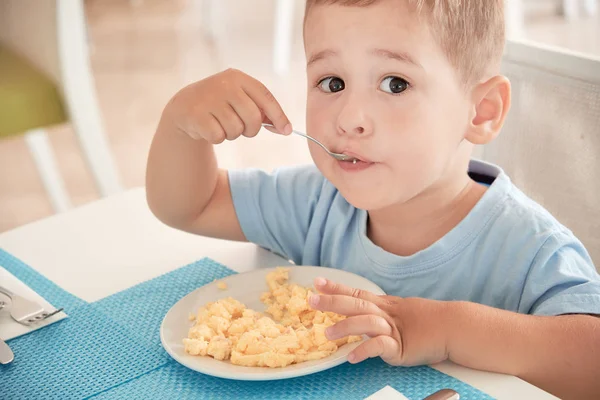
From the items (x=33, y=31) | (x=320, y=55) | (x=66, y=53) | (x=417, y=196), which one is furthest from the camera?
(x=33, y=31)

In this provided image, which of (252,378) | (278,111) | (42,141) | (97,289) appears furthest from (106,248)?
(42,141)

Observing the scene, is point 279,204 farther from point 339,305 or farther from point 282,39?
point 282,39

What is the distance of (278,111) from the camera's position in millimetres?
1005

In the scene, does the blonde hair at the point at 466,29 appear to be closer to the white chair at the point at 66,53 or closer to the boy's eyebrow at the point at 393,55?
the boy's eyebrow at the point at 393,55

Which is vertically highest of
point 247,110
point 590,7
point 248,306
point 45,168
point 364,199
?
point 247,110

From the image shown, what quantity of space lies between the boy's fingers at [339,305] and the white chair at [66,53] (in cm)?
149

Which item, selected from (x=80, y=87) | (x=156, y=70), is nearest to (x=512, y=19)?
(x=80, y=87)

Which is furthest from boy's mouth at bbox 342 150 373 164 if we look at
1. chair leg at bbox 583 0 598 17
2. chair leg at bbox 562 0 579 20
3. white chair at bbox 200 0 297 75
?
chair leg at bbox 583 0 598 17

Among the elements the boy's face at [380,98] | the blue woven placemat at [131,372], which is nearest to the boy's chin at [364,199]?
the boy's face at [380,98]

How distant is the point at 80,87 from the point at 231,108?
124 centimetres

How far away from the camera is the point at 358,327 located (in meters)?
0.80

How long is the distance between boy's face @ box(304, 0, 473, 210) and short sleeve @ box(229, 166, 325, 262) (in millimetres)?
224

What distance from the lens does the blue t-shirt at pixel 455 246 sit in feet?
3.08

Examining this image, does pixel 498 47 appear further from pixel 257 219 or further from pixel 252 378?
pixel 252 378
